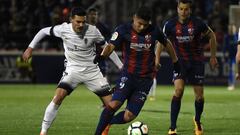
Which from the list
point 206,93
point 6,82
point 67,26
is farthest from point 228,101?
point 6,82

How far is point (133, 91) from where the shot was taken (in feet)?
33.0

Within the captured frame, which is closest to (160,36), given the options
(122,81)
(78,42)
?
(122,81)

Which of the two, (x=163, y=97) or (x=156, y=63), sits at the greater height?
(x=156, y=63)

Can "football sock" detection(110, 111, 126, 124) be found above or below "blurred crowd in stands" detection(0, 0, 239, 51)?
above

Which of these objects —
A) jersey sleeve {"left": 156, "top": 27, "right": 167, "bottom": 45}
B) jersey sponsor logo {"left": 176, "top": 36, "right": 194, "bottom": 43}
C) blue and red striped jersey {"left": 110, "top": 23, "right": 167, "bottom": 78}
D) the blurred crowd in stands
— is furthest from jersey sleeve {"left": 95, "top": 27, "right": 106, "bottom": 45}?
the blurred crowd in stands

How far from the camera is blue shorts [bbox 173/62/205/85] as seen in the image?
11.7 meters

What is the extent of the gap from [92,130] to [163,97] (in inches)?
390

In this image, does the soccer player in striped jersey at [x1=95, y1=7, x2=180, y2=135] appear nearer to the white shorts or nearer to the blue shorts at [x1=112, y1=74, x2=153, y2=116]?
the blue shorts at [x1=112, y1=74, x2=153, y2=116]

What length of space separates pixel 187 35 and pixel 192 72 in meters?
0.68

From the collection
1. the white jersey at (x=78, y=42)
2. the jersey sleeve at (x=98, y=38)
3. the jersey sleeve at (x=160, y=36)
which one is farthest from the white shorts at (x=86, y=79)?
the jersey sleeve at (x=160, y=36)

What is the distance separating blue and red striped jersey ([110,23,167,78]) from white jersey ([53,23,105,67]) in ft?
3.36

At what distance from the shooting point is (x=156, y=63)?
11.0m

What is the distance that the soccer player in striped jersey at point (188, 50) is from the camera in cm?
1152

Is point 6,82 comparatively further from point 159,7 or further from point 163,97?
point 163,97
